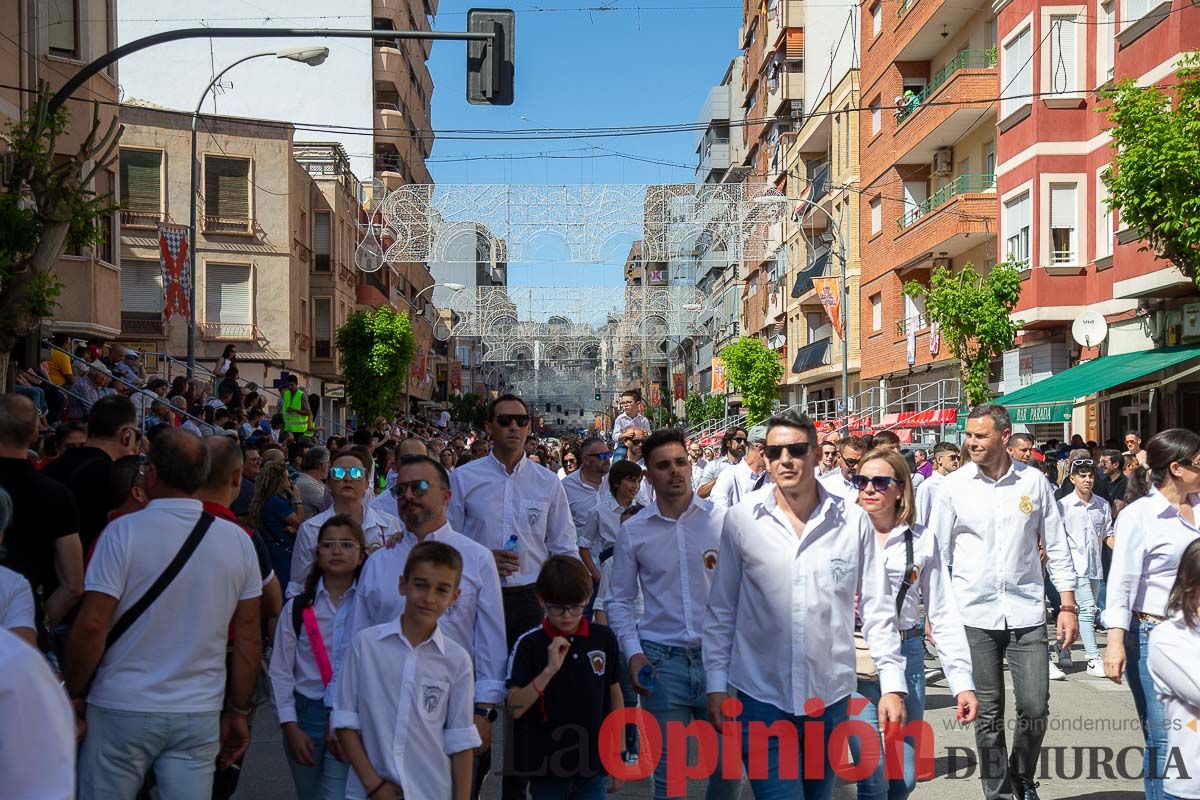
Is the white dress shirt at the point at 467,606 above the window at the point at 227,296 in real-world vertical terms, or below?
below

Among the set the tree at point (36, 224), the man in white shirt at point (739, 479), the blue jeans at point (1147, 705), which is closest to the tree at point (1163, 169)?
the man in white shirt at point (739, 479)

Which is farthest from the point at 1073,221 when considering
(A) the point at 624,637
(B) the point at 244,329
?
(B) the point at 244,329

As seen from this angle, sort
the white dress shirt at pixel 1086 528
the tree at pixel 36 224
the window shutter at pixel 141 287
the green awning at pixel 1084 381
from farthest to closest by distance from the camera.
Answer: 1. the window shutter at pixel 141 287
2. the green awning at pixel 1084 381
3. the white dress shirt at pixel 1086 528
4. the tree at pixel 36 224

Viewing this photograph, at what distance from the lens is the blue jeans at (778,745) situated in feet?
15.9

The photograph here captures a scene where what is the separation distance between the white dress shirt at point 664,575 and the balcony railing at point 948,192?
25.0 meters

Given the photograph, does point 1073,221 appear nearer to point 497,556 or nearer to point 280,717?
point 497,556

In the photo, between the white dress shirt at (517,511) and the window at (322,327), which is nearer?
the white dress shirt at (517,511)

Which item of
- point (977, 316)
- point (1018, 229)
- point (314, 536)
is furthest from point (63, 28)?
point (1018, 229)

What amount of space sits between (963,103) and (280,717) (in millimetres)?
26306

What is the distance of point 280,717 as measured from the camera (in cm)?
536

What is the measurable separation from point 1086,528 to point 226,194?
30.2m

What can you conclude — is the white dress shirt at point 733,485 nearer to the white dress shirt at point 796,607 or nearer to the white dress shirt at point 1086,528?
the white dress shirt at point 1086,528

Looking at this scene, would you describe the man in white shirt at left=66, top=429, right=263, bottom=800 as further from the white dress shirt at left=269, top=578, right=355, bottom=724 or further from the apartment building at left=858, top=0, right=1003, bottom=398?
the apartment building at left=858, top=0, right=1003, bottom=398

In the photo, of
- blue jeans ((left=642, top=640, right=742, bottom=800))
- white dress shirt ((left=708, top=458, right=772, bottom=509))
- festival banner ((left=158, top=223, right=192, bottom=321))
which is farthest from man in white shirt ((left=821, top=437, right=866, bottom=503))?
festival banner ((left=158, top=223, right=192, bottom=321))
